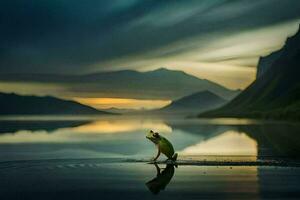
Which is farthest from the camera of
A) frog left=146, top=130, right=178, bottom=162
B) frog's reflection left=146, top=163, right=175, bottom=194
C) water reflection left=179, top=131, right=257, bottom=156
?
water reflection left=179, top=131, right=257, bottom=156

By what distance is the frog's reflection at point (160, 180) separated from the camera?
2825cm

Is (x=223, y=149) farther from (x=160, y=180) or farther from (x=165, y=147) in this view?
(x=160, y=180)

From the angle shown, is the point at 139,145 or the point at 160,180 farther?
the point at 139,145

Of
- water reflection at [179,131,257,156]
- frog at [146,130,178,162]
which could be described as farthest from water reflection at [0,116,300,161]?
frog at [146,130,178,162]

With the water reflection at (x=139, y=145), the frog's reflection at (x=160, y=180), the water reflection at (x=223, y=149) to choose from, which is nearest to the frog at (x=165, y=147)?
the frog's reflection at (x=160, y=180)

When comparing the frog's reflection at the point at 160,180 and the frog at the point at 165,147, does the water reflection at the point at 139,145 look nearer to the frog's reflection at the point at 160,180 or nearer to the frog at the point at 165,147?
the frog at the point at 165,147

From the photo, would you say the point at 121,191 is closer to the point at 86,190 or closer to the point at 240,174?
the point at 86,190

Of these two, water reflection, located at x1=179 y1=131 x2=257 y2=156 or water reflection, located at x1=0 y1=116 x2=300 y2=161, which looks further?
water reflection, located at x1=179 y1=131 x2=257 y2=156

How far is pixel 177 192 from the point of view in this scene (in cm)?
2681

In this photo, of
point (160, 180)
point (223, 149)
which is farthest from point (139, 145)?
point (160, 180)

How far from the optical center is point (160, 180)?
31.4 meters

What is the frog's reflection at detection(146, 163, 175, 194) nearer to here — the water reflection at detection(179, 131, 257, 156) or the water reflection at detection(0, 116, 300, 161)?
the water reflection at detection(0, 116, 300, 161)

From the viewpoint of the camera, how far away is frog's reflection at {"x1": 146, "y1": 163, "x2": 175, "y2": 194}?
→ 28.2 meters

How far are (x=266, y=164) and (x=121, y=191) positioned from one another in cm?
1636
